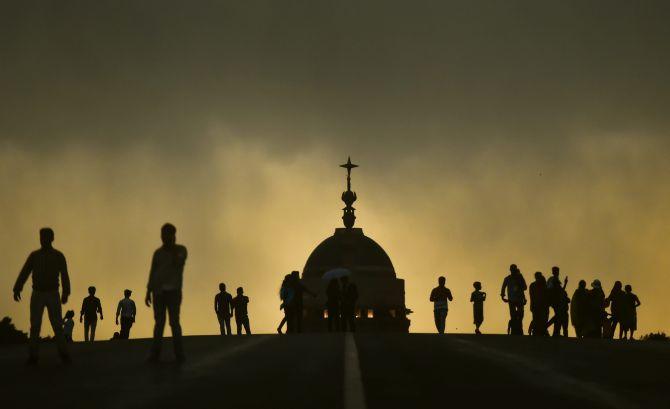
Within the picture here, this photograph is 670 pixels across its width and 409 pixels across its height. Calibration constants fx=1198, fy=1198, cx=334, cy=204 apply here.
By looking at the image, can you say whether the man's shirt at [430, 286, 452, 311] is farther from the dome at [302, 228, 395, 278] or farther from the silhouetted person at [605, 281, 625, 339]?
the dome at [302, 228, 395, 278]

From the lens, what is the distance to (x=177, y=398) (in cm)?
1203

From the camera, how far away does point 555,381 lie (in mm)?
14172

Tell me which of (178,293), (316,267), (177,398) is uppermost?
(316,267)

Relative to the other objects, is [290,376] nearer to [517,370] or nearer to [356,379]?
[356,379]

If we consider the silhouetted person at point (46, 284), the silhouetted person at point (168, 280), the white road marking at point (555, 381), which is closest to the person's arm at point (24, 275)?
the silhouetted person at point (46, 284)

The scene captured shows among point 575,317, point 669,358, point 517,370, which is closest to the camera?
point 517,370

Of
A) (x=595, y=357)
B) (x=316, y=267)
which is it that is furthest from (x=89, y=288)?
(x=316, y=267)

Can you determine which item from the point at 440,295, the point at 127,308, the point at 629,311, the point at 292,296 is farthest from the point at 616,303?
the point at 127,308

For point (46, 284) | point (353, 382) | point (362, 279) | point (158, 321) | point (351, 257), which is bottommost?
point (353, 382)

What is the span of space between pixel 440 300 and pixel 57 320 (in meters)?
19.8

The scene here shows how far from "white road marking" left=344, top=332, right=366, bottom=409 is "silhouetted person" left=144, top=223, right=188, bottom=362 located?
8.54 feet

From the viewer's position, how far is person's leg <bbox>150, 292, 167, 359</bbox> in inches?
695

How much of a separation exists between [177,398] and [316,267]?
90284 mm

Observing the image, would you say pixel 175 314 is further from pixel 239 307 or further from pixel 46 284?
pixel 239 307
